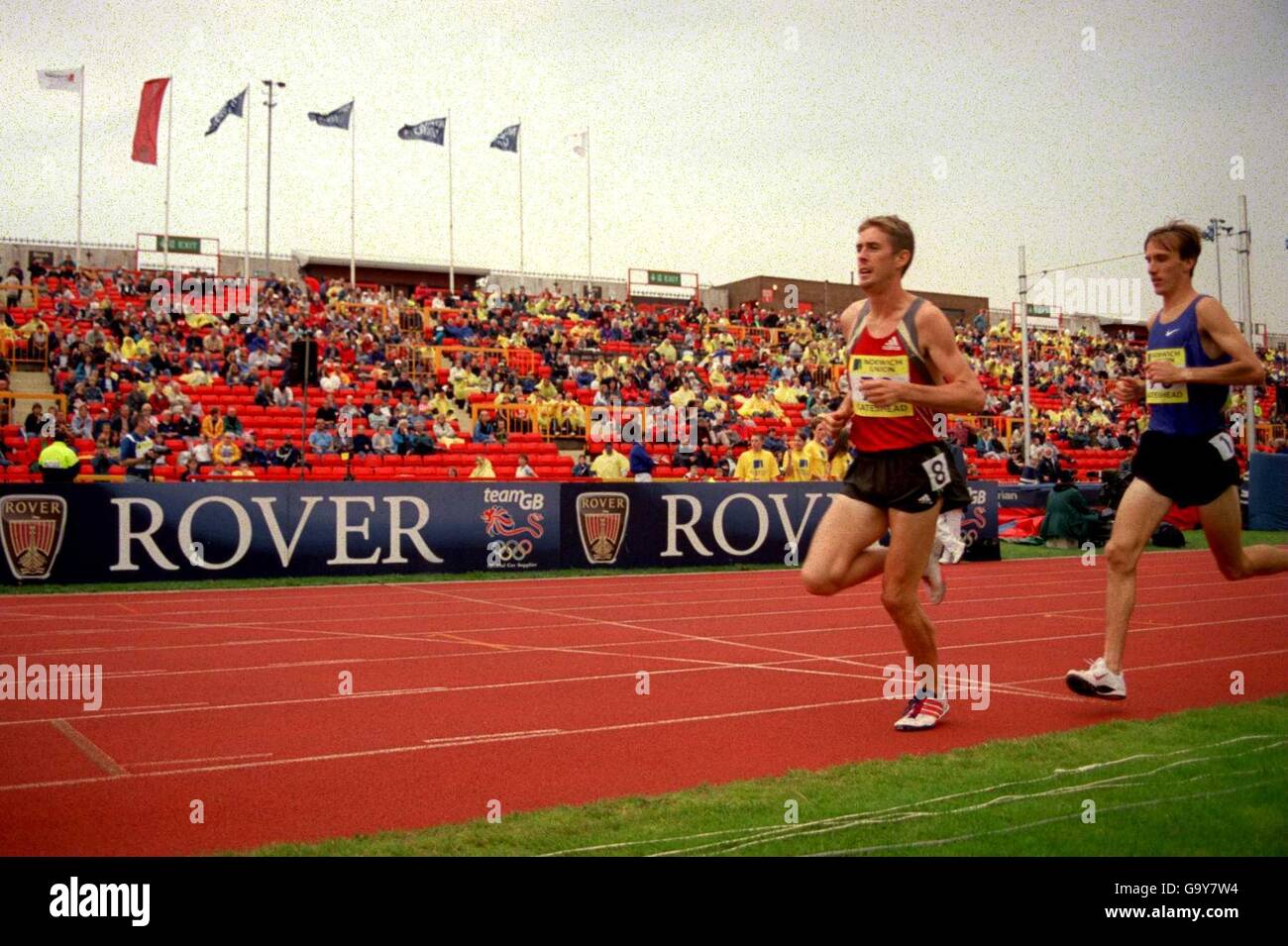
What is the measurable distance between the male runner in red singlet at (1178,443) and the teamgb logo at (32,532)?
40.5ft

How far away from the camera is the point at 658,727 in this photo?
6.70 meters

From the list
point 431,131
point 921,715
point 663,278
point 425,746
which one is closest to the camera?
point 425,746

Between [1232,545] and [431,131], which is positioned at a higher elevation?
[431,131]

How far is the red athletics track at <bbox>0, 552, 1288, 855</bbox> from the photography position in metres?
5.14

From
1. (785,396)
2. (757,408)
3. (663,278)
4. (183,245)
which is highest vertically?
(663,278)

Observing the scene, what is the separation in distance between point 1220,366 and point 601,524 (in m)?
12.2

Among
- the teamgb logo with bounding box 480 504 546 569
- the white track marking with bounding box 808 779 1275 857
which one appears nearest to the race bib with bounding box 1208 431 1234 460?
the white track marking with bounding box 808 779 1275 857

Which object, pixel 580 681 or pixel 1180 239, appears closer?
pixel 1180 239

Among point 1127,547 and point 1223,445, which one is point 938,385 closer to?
point 1127,547

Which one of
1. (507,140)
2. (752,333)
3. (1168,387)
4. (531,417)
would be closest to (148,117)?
(1168,387)

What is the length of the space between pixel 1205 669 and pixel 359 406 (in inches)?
777

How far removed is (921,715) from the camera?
6457 mm

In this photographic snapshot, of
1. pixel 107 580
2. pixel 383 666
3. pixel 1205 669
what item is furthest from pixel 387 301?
pixel 1205 669

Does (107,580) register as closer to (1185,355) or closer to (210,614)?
(210,614)
